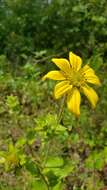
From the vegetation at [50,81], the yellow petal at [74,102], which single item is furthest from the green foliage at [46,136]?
the yellow petal at [74,102]

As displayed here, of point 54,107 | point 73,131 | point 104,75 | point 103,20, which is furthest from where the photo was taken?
point 103,20

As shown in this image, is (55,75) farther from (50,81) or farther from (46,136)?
(50,81)

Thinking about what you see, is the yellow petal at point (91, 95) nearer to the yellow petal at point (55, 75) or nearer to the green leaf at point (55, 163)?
the yellow petal at point (55, 75)

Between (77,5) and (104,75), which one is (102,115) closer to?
(104,75)

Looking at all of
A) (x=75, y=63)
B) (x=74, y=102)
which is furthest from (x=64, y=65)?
(x=74, y=102)

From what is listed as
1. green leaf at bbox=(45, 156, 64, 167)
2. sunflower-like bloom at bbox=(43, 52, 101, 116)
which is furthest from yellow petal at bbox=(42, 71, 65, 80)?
green leaf at bbox=(45, 156, 64, 167)

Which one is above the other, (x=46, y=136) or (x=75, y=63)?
(x=75, y=63)

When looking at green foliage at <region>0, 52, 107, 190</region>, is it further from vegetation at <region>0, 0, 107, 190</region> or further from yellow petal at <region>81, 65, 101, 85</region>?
yellow petal at <region>81, 65, 101, 85</region>

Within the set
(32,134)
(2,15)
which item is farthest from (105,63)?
(32,134)
